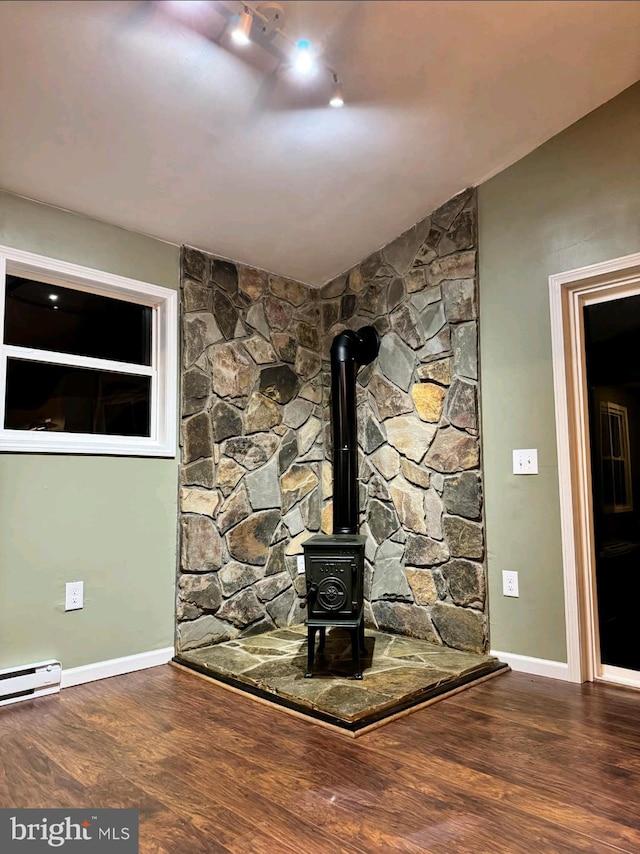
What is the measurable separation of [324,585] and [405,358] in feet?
4.90

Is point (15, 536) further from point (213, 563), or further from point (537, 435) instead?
point (537, 435)

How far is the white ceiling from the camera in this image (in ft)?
7.05

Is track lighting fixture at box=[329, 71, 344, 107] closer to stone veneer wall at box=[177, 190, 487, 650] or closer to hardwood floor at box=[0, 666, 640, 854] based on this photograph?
stone veneer wall at box=[177, 190, 487, 650]

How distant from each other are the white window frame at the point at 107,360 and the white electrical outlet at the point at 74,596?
644mm

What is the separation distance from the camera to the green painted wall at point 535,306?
2.87 metres

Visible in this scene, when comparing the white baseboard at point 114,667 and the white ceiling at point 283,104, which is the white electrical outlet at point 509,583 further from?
the white ceiling at point 283,104

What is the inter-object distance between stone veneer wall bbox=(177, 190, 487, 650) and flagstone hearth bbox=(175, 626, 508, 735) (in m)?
0.17

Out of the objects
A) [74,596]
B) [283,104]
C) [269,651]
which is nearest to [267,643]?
[269,651]

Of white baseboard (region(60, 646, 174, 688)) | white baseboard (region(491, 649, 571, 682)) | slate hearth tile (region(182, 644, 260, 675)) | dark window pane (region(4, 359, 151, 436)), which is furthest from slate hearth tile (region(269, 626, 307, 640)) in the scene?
dark window pane (region(4, 359, 151, 436))

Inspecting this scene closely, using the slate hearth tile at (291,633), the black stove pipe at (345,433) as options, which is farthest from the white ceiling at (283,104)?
the slate hearth tile at (291,633)

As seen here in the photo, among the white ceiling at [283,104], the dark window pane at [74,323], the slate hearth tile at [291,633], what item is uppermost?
the white ceiling at [283,104]

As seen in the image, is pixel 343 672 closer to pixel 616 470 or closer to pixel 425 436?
pixel 425 436

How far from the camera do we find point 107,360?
3168 mm

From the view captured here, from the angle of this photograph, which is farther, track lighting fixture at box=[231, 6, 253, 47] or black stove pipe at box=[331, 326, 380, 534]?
black stove pipe at box=[331, 326, 380, 534]
